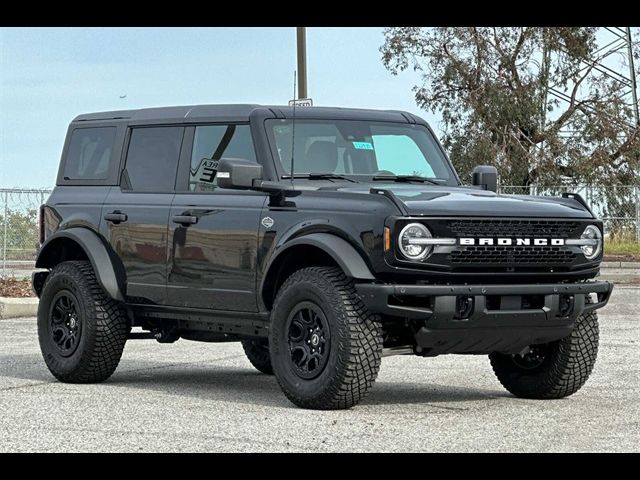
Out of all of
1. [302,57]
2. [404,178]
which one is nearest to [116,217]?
[404,178]

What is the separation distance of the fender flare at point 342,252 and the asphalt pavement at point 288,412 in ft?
2.98

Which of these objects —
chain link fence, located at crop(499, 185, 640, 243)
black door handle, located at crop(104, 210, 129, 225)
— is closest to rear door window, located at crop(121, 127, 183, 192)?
black door handle, located at crop(104, 210, 129, 225)

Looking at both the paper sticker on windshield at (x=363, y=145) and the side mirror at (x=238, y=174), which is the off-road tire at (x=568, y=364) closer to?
the paper sticker on windshield at (x=363, y=145)

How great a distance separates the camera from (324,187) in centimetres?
994

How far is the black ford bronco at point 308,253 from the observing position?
9.07 m

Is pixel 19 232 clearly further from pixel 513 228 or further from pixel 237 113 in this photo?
pixel 513 228

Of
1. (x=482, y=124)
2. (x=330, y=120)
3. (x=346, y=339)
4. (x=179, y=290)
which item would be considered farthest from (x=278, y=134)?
(x=482, y=124)

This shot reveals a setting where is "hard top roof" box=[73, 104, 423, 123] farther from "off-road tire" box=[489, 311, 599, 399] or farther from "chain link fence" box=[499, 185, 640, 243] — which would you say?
"chain link fence" box=[499, 185, 640, 243]

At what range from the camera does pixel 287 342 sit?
31.2ft

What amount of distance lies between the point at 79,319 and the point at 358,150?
2.60m

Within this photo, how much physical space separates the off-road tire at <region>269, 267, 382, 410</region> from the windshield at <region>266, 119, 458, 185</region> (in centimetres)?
113
